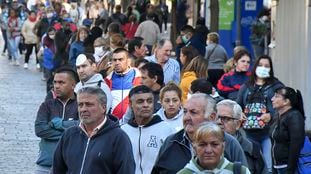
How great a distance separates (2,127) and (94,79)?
25.5 ft

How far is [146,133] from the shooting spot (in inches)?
373

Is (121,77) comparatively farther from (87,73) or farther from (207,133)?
(207,133)

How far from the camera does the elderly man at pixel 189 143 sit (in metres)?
7.66

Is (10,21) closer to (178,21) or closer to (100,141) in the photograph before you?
(178,21)

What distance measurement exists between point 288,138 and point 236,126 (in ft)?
10.7

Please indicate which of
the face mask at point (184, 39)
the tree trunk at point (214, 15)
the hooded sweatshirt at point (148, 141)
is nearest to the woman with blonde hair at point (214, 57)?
the face mask at point (184, 39)

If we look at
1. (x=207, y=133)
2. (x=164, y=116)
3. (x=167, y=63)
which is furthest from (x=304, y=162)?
(x=207, y=133)

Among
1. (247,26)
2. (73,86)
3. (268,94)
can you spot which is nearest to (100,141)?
(73,86)

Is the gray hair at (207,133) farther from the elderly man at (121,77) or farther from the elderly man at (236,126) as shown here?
the elderly man at (121,77)

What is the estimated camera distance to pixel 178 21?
35531 mm

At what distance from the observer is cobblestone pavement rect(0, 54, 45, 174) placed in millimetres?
15673

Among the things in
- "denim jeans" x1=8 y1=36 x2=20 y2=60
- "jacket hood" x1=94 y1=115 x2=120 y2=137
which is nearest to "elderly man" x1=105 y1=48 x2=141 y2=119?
"jacket hood" x1=94 y1=115 x2=120 y2=137

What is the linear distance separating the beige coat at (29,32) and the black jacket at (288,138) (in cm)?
2022

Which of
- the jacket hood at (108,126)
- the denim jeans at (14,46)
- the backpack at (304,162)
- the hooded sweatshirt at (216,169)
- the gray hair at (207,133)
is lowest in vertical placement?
the denim jeans at (14,46)
